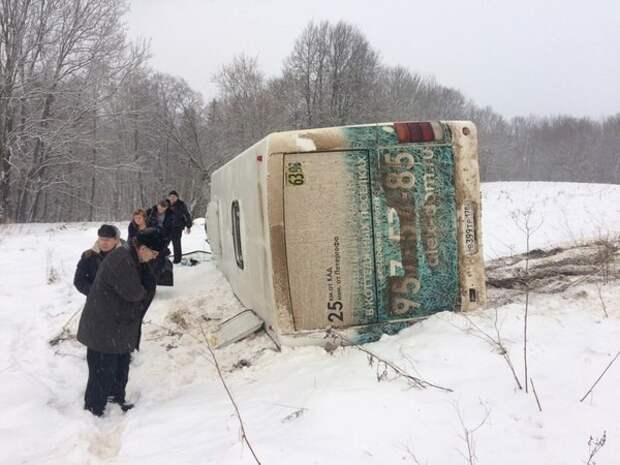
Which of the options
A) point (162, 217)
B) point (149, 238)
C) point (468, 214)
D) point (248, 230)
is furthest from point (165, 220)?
point (468, 214)

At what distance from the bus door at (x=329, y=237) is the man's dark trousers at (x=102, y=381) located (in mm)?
1550

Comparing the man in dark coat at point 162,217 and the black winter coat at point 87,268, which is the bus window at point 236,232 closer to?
the black winter coat at point 87,268

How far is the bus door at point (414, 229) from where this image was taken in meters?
4.22

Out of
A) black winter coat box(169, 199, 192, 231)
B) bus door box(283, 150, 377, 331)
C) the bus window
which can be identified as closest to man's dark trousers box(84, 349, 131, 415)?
bus door box(283, 150, 377, 331)

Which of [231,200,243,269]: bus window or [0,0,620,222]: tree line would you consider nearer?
[231,200,243,269]: bus window

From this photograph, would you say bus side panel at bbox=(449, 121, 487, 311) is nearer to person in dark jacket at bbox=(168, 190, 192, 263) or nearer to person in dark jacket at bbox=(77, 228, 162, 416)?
person in dark jacket at bbox=(77, 228, 162, 416)

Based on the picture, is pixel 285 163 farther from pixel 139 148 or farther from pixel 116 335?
pixel 139 148

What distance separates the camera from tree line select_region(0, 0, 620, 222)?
18312mm

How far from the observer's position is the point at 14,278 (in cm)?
805

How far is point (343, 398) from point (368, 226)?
1.59m

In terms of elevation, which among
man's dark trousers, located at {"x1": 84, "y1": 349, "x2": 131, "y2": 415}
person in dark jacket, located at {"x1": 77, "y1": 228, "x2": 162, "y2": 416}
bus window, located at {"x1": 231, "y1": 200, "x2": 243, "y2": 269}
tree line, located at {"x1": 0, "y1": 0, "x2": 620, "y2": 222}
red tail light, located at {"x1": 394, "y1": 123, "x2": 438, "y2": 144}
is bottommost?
man's dark trousers, located at {"x1": 84, "y1": 349, "x2": 131, "y2": 415}

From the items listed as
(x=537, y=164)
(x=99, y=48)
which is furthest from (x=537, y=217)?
(x=537, y=164)

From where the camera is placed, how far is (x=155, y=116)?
35.1 metres

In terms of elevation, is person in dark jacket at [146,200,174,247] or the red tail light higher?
the red tail light
